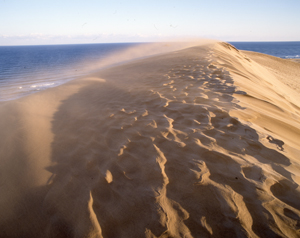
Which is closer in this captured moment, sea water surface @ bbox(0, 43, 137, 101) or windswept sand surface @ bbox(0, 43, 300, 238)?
windswept sand surface @ bbox(0, 43, 300, 238)

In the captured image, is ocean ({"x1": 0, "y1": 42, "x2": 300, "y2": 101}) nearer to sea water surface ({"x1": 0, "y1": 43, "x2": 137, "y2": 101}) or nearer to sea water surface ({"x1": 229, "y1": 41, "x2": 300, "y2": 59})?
sea water surface ({"x1": 0, "y1": 43, "x2": 137, "y2": 101})

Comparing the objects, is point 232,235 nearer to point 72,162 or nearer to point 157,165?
point 157,165

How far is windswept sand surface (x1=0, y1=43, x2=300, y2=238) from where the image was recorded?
1.32 m

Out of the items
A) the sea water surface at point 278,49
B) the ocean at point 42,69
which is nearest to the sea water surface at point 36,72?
the ocean at point 42,69

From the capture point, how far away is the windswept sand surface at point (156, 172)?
1.32 m

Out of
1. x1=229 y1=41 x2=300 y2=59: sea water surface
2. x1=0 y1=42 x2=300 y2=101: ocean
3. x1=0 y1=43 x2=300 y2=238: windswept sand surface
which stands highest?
x1=0 y1=43 x2=300 y2=238: windswept sand surface

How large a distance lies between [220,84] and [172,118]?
7.07ft

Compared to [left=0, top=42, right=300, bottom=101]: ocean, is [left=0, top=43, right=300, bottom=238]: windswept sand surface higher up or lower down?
higher up

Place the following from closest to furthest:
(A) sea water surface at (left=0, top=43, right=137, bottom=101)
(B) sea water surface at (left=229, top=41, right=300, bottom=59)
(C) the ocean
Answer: (A) sea water surface at (left=0, top=43, right=137, bottom=101), (C) the ocean, (B) sea water surface at (left=229, top=41, right=300, bottom=59)

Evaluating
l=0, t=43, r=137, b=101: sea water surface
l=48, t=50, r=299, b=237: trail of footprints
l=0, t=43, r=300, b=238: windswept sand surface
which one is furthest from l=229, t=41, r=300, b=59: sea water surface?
l=48, t=50, r=299, b=237: trail of footprints

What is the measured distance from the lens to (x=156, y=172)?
174cm

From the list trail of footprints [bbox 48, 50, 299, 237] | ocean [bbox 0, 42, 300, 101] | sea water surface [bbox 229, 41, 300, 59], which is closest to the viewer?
trail of footprints [bbox 48, 50, 299, 237]

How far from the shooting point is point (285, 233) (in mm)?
1164

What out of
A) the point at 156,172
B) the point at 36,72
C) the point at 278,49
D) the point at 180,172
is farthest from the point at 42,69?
the point at 278,49
